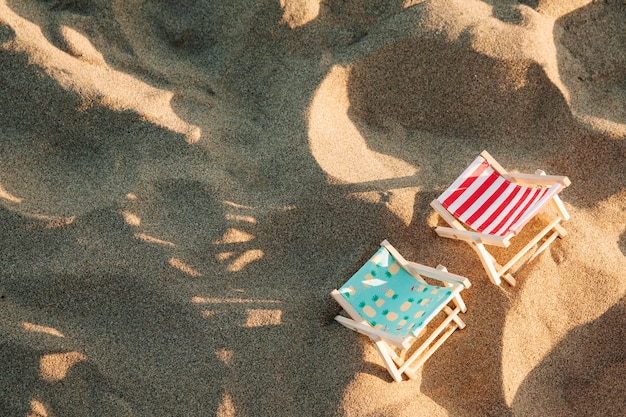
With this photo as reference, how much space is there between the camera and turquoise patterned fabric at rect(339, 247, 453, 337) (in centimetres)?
302

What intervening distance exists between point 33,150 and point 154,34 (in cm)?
97

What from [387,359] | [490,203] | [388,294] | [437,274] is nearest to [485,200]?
[490,203]

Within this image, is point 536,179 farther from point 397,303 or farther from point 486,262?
point 397,303

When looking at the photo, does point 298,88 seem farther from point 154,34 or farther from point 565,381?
point 565,381

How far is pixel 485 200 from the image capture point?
327 cm

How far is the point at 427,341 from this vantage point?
317 centimetres

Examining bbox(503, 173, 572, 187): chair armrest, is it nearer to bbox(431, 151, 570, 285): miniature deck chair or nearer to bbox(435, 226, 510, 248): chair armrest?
bbox(431, 151, 570, 285): miniature deck chair

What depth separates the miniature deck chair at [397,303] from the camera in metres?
2.99

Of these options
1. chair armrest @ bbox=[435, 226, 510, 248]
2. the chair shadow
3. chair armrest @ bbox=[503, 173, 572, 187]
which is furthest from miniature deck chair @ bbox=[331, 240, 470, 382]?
chair armrest @ bbox=[503, 173, 572, 187]

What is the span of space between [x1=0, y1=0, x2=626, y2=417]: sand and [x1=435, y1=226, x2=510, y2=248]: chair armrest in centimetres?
9

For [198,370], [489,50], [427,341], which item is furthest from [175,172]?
[489,50]

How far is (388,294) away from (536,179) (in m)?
1.00

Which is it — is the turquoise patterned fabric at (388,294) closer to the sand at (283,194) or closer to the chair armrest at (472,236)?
the sand at (283,194)

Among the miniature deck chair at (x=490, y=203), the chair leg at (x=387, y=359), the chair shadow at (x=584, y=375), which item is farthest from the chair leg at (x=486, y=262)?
the chair leg at (x=387, y=359)
